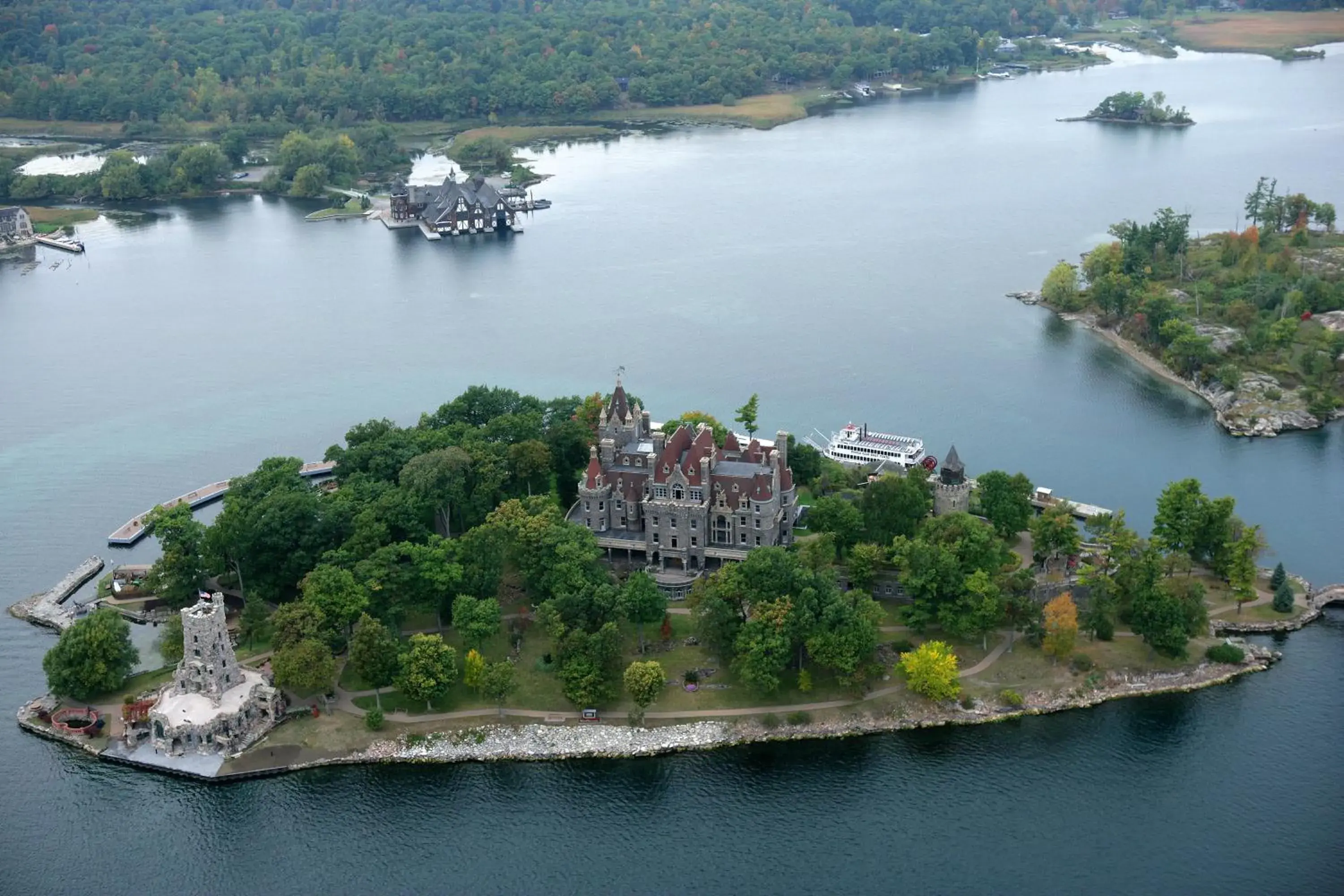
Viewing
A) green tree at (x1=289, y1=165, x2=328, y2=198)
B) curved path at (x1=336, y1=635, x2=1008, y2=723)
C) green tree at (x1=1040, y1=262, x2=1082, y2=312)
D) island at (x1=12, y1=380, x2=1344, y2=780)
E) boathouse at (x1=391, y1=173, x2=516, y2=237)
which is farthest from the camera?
green tree at (x1=289, y1=165, x2=328, y2=198)

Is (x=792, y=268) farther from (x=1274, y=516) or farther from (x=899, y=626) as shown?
(x=899, y=626)

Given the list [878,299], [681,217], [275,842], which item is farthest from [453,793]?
[681,217]

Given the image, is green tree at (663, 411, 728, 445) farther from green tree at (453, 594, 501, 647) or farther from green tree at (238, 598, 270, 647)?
green tree at (238, 598, 270, 647)

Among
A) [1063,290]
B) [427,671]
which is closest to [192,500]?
[427,671]

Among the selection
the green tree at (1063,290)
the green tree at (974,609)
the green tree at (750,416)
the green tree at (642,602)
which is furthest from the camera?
the green tree at (1063,290)

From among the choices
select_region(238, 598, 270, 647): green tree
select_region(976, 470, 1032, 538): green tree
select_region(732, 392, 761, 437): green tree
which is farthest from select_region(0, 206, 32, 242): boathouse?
select_region(976, 470, 1032, 538): green tree

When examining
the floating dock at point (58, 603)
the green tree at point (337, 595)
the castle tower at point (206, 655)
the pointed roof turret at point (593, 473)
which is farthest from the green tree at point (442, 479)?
the floating dock at point (58, 603)

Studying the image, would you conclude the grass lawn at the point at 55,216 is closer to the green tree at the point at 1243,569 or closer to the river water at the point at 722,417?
the river water at the point at 722,417
